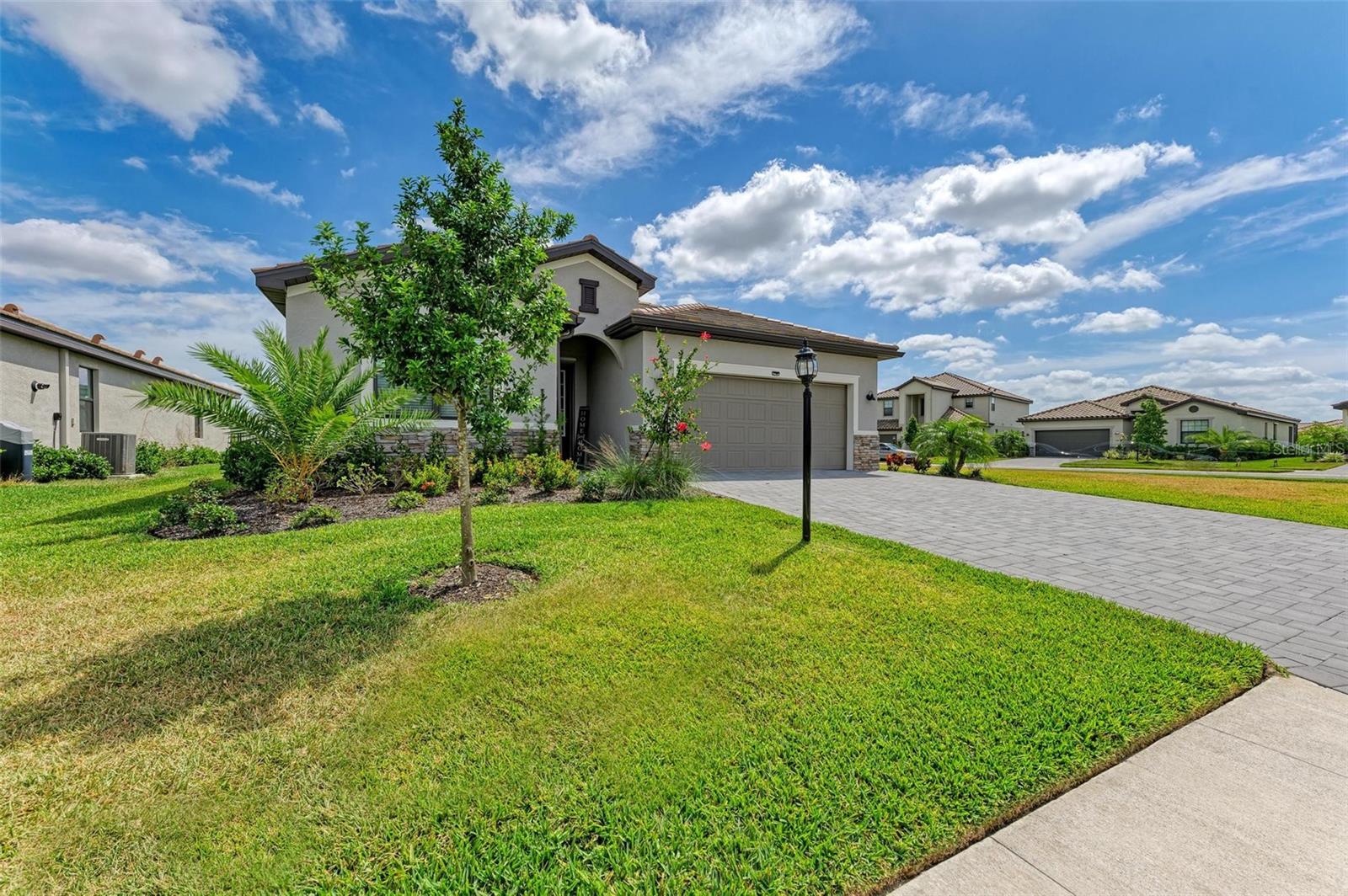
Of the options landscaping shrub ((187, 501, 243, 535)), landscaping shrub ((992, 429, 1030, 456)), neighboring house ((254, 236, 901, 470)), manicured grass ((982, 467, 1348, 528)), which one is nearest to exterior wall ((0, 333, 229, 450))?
landscaping shrub ((187, 501, 243, 535))

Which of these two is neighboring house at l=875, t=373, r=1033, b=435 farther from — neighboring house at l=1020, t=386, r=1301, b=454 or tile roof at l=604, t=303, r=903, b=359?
tile roof at l=604, t=303, r=903, b=359

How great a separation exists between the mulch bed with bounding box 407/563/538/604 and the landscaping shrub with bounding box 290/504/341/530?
324 centimetres

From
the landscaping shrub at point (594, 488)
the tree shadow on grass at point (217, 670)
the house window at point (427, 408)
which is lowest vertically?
the tree shadow on grass at point (217, 670)

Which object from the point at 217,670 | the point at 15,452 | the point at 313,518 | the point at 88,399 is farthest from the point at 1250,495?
the point at 88,399

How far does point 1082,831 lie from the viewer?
2035 millimetres

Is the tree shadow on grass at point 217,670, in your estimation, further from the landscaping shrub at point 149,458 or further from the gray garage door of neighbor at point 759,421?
the landscaping shrub at point 149,458

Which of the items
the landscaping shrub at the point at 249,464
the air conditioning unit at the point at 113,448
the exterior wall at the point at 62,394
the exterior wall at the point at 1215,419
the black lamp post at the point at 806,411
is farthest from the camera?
the exterior wall at the point at 1215,419

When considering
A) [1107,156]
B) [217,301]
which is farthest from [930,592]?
[217,301]

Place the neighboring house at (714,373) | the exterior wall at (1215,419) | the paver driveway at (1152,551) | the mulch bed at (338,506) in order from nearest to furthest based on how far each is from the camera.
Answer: the paver driveway at (1152,551)
the mulch bed at (338,506)
the neighboring house at (714,373)
the exterior wall at (1215,419)

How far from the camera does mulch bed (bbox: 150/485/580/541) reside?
6.68 m

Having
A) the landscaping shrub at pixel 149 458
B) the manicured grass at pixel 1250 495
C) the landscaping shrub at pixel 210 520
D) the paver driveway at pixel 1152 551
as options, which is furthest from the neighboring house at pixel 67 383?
the manicured grass at pixel 1250 495

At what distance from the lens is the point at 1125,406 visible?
131ft

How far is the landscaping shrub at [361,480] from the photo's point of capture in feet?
29.2

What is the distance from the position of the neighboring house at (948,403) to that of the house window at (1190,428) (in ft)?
31.6
